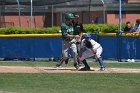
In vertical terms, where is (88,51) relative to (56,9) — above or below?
below

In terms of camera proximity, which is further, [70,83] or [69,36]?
[69,36]

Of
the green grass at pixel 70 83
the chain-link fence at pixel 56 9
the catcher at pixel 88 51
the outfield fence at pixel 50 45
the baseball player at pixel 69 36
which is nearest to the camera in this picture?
the green grass at pixel 70 83

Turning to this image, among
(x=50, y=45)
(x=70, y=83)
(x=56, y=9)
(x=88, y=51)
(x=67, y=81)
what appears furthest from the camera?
(x=56, y=9)

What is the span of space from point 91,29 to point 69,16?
11.3 metres

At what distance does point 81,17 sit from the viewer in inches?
1547

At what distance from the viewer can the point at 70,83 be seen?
13.0 metres

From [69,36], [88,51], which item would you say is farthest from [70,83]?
[88,51]

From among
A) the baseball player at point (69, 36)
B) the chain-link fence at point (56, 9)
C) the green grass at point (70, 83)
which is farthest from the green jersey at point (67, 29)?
the chain-link fence at point (56, 9)

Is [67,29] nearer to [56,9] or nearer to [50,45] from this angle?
[50,45]

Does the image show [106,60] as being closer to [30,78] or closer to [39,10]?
[30,78]

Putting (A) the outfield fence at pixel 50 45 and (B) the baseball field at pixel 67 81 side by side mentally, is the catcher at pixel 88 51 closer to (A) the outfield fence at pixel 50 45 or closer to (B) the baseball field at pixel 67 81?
(B) the baseball field at pixel 67 81

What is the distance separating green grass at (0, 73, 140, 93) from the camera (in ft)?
38.5

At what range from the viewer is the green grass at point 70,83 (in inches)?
462

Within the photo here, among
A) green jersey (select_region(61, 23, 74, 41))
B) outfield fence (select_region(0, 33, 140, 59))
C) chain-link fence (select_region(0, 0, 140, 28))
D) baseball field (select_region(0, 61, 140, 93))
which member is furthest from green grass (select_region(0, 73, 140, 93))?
chain-link fence (select_region(0, 0, 140, 28))
